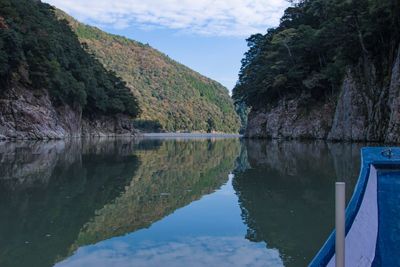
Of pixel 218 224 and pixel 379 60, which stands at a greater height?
pixel 379 60

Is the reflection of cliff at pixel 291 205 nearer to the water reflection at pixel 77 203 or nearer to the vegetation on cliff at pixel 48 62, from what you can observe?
the water reflection at pixel 77 203

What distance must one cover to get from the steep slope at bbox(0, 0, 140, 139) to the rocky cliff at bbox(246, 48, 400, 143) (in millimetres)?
23988

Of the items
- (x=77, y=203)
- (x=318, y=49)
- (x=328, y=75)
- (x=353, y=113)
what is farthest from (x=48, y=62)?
(x=77, y=203)

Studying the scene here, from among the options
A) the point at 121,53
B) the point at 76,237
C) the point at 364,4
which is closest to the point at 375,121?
the point at 364,4

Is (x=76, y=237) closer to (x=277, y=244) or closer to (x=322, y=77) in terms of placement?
(x=277, y=244)

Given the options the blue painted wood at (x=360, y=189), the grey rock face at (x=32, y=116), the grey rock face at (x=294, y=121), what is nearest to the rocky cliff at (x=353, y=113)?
the grey rock face at (x=294, y=121)

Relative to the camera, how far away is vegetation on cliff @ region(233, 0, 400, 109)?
1077 inches

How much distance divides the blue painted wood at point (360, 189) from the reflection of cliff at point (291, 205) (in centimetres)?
102

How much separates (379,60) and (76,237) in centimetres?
2759

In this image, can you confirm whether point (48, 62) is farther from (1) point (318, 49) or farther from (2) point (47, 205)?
(2) point (47, 205)

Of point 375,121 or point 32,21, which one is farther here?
point 32,21

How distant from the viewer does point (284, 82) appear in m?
45.0

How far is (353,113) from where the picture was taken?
30.3m

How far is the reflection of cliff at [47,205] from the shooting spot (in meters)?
4.98
